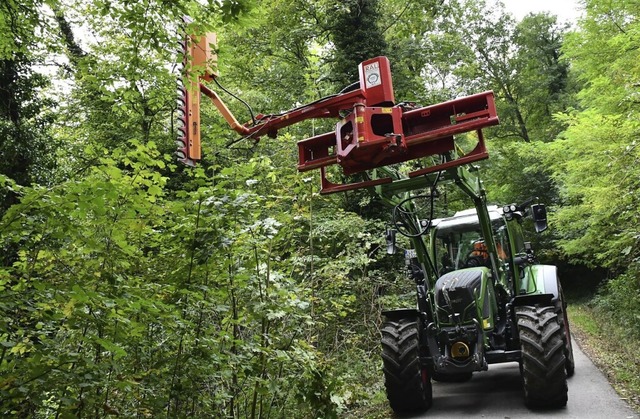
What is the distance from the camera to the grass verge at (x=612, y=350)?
6.27 meters

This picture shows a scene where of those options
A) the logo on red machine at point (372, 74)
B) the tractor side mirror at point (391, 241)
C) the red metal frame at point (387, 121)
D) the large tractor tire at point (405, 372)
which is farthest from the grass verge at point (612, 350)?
the logo on red machine at point (372, 74)

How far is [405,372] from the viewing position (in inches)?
227

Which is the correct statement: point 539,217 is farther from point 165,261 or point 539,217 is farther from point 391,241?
point 165,261

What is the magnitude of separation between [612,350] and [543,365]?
536 centimetres

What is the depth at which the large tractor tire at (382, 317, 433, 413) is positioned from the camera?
227 inches

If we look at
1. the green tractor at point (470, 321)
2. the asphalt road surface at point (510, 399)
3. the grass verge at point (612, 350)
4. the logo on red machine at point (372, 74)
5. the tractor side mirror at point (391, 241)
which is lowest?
the asphalt road surface at point (510, 399)

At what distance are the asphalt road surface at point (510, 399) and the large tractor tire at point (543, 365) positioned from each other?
6.5 inches

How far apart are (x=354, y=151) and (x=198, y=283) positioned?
1.61m

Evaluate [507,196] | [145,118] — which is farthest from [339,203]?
[507,196]

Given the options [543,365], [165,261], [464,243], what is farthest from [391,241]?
[165,261]

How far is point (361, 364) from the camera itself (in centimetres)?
816

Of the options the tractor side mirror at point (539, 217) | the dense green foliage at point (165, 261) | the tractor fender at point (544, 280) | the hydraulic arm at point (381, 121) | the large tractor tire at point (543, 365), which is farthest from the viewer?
the tractor fender at point (544, 280)

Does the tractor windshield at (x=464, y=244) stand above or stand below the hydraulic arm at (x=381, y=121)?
below

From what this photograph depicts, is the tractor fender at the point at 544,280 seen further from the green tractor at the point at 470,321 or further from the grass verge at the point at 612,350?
the grass verge at the point at 612,350
